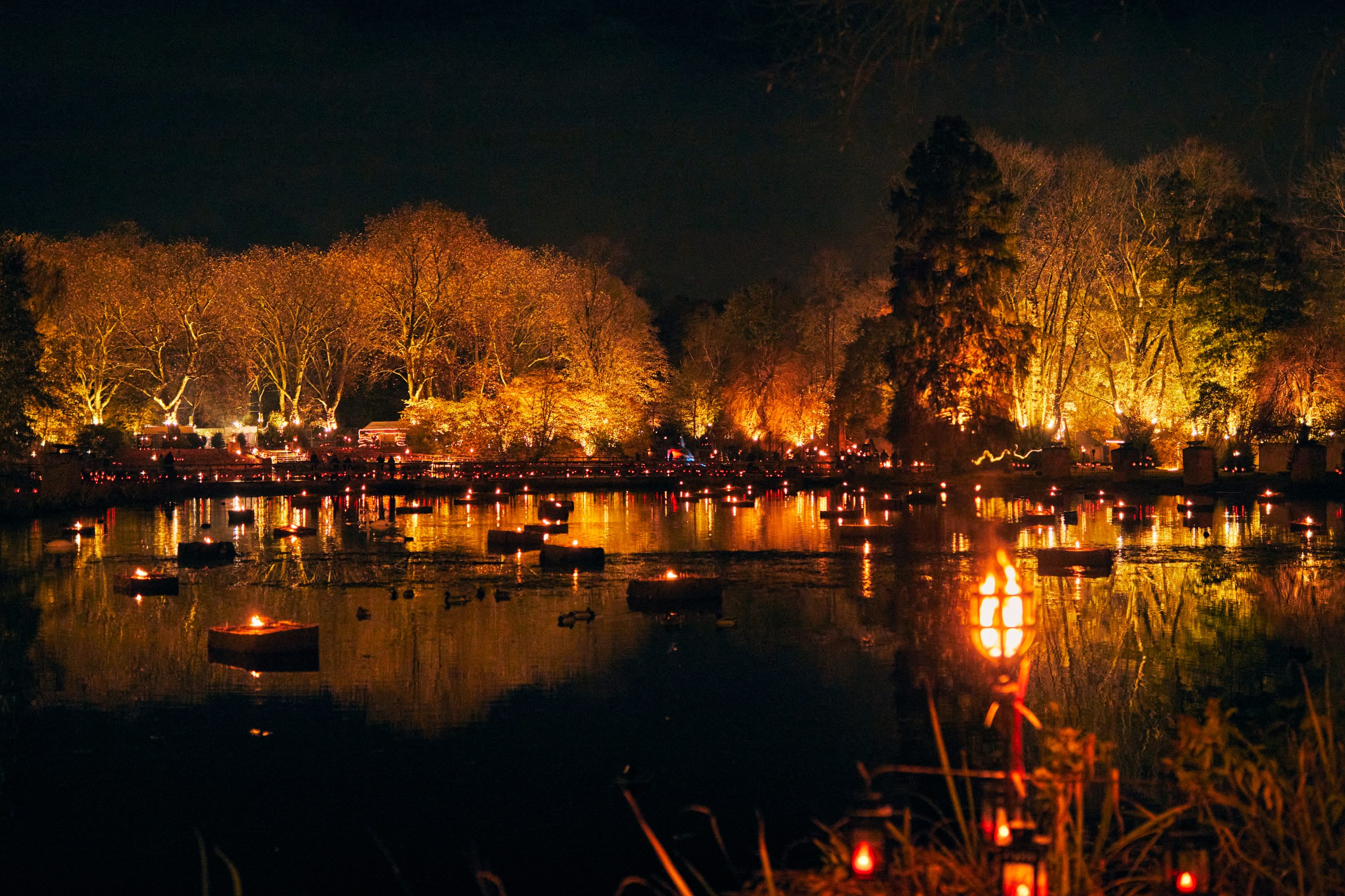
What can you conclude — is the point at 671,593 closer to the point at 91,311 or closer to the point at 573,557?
the point at 573,557

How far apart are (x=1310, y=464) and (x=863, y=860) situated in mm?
34533

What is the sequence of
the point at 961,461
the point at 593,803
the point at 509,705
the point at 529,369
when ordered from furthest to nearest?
the point at 529,369
the point at 961,461
the point at 509,705
the point at 593,803

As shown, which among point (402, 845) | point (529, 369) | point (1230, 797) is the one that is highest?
point (529, 369)

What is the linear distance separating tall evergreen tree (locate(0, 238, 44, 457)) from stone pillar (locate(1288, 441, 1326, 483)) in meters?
37.4

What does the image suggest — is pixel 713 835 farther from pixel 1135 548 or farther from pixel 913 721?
pixel 1135 548

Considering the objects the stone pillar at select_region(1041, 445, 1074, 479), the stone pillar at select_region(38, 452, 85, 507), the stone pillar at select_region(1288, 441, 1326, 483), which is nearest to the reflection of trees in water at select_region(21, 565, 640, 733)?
the stone pillar at select_region(38, 452, 85, 507)

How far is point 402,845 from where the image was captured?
289 inches

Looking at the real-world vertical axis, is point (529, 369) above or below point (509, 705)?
above

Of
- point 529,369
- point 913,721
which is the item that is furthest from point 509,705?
point 529,369

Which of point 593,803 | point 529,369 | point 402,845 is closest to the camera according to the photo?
point 402,845

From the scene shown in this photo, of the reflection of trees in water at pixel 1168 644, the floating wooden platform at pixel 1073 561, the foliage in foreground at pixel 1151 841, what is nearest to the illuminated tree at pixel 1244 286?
the floating wooden platform at pixel 1073 561

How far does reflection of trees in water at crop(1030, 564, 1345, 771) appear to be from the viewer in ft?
32.1

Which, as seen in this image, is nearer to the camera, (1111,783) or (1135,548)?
(1111,783)

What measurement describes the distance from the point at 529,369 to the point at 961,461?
67.0ft
